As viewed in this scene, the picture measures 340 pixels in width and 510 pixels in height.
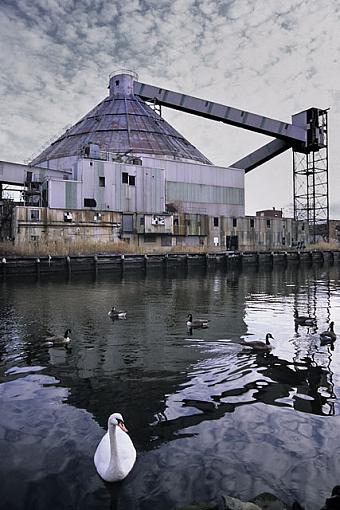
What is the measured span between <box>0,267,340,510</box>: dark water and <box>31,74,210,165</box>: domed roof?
48.7 metres

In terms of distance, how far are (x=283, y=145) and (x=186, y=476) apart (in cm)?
6034

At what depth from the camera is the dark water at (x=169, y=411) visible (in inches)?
205

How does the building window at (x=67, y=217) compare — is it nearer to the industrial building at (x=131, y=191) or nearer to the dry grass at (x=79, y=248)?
the industrial building at (x=131, y=191)

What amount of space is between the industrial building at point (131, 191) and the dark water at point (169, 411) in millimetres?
29251

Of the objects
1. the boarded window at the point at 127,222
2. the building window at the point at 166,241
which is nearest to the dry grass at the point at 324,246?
the building window at the point at 166,241

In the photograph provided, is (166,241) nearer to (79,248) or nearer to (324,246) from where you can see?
(79,248)

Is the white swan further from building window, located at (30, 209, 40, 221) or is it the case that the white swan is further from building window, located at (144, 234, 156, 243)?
building window, located at (144, 234, 156, 243)

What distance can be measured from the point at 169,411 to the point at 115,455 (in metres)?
2.13

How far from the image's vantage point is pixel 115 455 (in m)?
5.22

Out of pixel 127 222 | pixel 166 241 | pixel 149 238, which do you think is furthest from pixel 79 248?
pixel 166 241

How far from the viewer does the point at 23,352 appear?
11.2 meters

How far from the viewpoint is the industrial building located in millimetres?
43062

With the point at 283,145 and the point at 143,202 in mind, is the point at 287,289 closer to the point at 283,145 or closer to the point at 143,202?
the point at 143,202

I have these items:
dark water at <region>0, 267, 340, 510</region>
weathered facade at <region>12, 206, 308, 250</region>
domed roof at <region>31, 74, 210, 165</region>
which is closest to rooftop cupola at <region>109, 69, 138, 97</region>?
domed roof at <region>31, 74, 210, 165</region>
